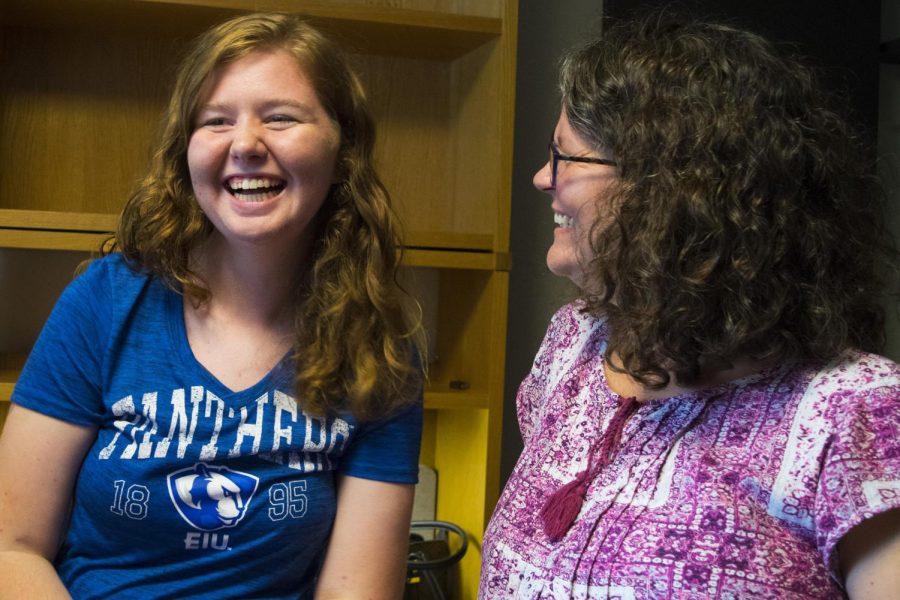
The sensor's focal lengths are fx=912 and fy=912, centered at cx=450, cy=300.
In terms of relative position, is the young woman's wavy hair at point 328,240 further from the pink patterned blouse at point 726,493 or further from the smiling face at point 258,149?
the pink patterned blouse at point 726,493

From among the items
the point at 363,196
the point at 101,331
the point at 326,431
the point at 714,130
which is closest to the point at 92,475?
the point at 101,331

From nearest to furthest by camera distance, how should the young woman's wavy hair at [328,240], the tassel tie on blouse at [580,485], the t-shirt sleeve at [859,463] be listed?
the t-shirt sleeve at [859,463]
the tassel tie on blouse at [580,485]
the young woman's wavy hair at [328,240]

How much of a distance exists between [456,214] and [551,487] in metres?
1.25

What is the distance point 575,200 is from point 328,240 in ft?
1.37

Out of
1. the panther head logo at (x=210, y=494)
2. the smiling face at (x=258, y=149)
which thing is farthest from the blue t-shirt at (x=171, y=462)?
the smiling face at (x=258, y=149)

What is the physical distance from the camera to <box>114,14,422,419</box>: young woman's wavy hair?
1.30 meters

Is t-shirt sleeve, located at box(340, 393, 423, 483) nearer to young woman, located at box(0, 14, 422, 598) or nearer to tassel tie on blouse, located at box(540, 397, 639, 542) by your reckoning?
young woman, located at box(0, 14, 422, 598)

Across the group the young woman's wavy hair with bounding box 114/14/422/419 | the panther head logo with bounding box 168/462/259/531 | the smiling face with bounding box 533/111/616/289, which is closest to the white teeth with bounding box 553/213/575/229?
the smiling face with bounding box 533/111/616/289

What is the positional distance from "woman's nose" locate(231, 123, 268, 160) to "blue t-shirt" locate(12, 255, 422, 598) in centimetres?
27

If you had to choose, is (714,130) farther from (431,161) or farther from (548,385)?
→ (431,161)

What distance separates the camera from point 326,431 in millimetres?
1282

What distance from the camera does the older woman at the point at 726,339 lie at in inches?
36.9

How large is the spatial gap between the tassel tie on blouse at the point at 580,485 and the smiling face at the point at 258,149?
0.52m

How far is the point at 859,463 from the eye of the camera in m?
0.91
